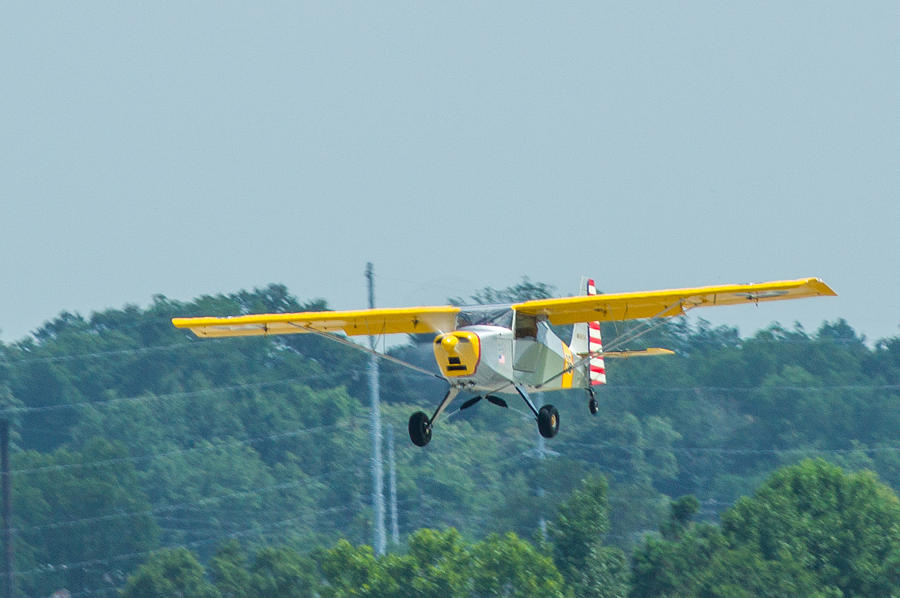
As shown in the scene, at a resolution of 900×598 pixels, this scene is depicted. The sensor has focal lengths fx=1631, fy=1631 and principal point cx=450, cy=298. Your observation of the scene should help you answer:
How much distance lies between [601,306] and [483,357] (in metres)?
3.41

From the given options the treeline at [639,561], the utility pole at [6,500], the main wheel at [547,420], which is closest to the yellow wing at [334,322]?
the main wheel at [547,420]

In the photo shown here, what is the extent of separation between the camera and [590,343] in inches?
1241

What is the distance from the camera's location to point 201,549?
87.8 m

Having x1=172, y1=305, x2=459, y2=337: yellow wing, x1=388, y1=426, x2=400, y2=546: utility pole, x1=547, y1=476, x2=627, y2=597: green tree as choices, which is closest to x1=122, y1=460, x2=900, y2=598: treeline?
x1=547, y1=476, x2=627, y2=597: green tree

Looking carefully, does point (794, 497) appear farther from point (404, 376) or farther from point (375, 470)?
point (404, 376)

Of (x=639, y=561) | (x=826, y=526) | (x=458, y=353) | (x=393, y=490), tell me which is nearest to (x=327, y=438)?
(x=393, y=490)

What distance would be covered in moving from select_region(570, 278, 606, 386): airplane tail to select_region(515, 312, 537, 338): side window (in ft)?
12.1

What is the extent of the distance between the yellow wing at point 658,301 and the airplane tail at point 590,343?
2464 millimetres

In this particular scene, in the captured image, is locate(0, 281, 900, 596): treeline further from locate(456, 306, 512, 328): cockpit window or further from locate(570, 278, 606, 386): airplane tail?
locate(456, 306, 512, 328): cockpit window

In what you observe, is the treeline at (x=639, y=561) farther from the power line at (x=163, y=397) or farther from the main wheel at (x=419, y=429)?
the main wheel at (x=419, y=429)

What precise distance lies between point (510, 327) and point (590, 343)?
669 cm

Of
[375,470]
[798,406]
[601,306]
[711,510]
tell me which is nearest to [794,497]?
[375,470]

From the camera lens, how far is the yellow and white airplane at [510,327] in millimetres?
24156

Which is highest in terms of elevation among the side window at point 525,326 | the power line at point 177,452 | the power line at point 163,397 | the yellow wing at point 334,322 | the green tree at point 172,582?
the power line at point 163,397
